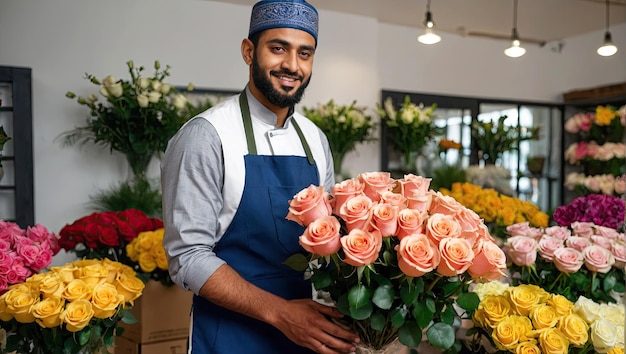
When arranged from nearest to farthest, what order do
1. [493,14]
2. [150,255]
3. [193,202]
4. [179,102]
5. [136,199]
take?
[193,202] < [150,255] < [136,199] < [179,102] < [493,14]

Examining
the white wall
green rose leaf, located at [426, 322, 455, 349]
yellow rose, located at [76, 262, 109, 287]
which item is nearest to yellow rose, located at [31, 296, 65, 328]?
yellow rose, located at [76, 262, 109, 287]

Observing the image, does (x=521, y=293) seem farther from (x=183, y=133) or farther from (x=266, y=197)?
(x=183, y=133)

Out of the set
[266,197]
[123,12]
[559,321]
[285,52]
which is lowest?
[559,321]

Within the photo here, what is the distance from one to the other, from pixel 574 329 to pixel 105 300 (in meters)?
1.18

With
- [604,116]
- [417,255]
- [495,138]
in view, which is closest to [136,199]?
[417,255]

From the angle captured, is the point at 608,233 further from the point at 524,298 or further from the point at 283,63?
the point at 283,63

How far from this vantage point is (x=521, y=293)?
1520 millimetres

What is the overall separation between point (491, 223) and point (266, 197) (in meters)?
2.13

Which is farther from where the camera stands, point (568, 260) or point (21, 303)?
point (568, 260)

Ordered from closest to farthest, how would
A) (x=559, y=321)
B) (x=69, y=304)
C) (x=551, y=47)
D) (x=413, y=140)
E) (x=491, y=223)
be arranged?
(x=559, y=321) → (x=69, y=304) → (x=491, y=223) → (x=413, y=140) → (x=551, y=47)

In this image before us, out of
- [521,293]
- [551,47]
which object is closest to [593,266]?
[521,293]

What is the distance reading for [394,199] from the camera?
3.84 feet

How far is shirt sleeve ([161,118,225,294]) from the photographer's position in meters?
1.33

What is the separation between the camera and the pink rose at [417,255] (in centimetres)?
107
